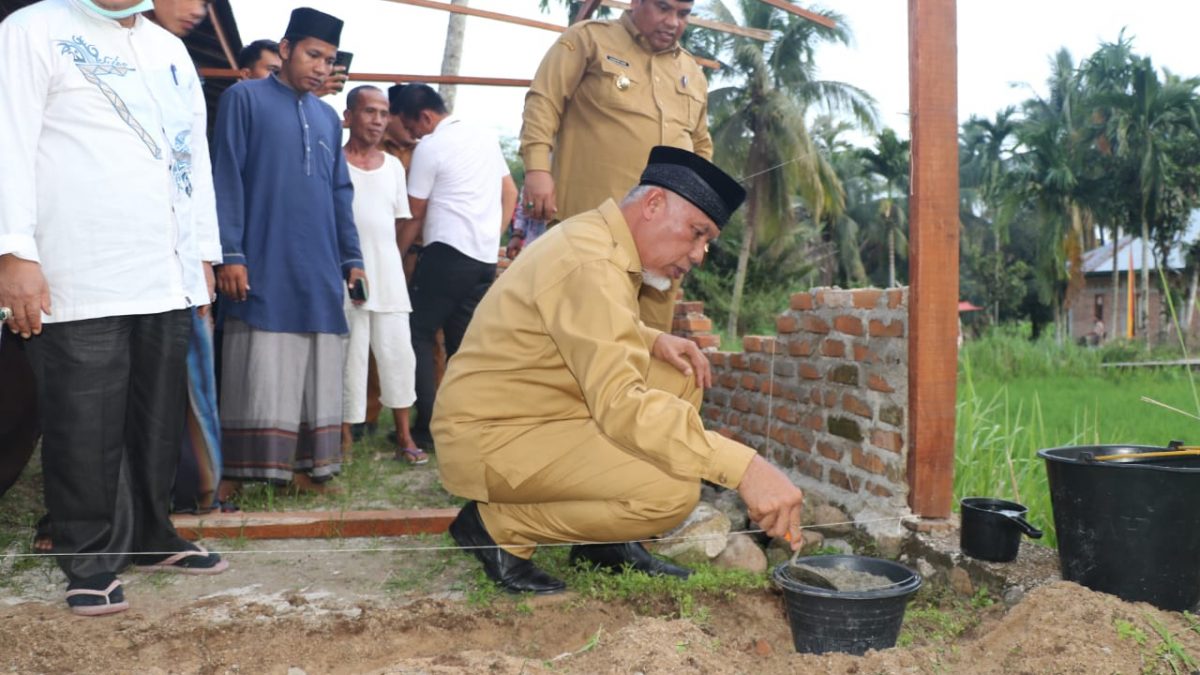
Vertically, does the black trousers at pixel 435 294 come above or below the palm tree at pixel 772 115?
below

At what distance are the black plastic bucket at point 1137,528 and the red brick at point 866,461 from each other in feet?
2.64

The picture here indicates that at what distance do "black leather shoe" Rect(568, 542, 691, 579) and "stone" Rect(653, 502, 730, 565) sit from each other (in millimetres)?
119

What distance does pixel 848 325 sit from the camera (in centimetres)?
353

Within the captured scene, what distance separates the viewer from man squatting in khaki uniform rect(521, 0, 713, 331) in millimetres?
3588

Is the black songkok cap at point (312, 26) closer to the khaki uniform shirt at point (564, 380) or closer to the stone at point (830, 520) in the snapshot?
the khaki uniform shirt at point (564, 380)

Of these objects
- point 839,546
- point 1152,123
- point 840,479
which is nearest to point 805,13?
point 840,479

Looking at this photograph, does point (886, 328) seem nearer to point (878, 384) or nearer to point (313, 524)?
point (878, 384)

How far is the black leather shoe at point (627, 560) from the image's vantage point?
2.96m

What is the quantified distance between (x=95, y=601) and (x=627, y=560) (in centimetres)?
150

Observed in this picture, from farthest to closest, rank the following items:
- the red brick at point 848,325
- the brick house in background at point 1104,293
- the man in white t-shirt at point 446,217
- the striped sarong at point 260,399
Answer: the brick house in background at point 1104,293 → the man in white t-shirt at point 446,217 → the striped sarong at point 260,399 → the red brick at point 848,325

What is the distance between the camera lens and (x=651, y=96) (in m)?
3.66

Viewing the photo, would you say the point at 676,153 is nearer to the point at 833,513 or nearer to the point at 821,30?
the point at 833,513

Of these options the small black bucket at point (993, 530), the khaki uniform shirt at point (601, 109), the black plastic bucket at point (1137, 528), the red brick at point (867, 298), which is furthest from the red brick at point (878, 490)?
the khaki uniform shirt at point (601, 109)

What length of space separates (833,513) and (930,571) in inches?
19.6
